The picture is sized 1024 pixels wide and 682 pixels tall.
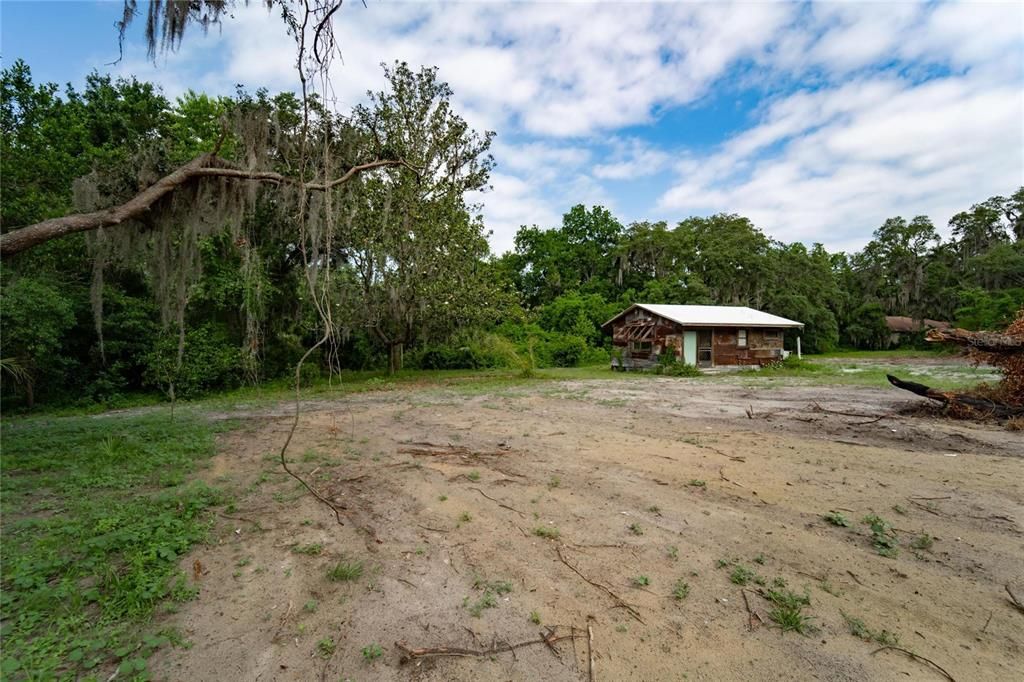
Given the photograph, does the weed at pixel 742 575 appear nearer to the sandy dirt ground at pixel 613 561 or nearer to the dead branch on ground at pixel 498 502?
the sandy dirt ground at pixel 613 561

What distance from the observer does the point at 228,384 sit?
1512cm

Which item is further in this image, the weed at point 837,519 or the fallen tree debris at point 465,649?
the weed at point 837,519

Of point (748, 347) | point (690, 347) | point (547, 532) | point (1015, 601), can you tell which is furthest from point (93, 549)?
point (748, 347)

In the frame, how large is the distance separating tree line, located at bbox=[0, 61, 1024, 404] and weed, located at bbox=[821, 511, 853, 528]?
4128 millimetres

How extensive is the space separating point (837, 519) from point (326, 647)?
3.85 meters

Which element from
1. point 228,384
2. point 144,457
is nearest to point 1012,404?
point 144,457

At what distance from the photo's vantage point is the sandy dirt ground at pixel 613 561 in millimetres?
2246

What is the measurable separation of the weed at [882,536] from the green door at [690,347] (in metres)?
17.8

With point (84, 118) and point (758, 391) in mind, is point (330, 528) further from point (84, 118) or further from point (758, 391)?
point (84, 118)

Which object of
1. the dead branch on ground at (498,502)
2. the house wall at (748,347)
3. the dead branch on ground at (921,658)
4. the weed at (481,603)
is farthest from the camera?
the house wall at (748,347)

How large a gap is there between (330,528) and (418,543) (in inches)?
32.7

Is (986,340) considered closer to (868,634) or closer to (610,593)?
(868,634)

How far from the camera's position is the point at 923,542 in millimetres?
3230

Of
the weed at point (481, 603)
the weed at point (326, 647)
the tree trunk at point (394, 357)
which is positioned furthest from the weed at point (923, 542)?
the tree trunk at point (394, 357)
